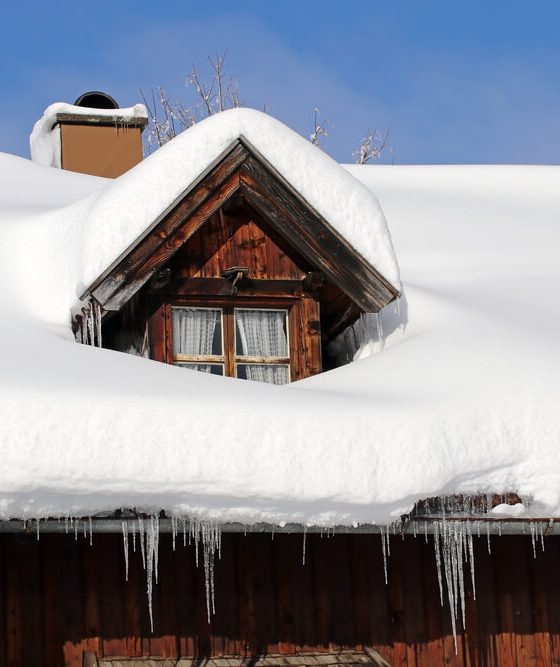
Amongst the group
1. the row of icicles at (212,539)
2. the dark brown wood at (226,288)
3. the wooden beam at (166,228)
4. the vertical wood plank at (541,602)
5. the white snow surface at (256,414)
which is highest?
the wooden beam at (166,228)

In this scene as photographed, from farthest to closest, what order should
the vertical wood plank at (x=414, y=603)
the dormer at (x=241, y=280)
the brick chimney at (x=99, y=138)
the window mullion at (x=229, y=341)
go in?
1. the brick chimney at (x=99, y=138)
2. the window mullion at (x=229, y=341)
3. the dormer at (x=241, y=280)
4. the vertical wood plank at (x=414, y=603)

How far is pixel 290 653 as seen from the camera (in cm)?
713

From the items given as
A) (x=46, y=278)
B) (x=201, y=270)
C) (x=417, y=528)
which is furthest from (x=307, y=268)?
(x=417, y=528)

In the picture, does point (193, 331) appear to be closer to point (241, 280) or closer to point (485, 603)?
point (241, 280)

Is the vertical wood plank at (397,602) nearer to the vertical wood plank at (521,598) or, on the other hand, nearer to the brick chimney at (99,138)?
the vertical wood plank at (521,598)

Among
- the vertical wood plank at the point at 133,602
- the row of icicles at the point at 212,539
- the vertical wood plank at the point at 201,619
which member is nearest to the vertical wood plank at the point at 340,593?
the row of icicles at the point at 212,539

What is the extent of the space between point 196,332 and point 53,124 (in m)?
7.02

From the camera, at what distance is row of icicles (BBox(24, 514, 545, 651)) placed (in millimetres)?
6188

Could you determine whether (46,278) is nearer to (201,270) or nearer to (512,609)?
(201,270)

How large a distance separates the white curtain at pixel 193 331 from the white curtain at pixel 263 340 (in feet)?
0.55

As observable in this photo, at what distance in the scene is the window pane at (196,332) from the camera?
26.2ft

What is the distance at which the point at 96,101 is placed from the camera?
1467 cm

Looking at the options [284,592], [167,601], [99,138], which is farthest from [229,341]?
[99,138]

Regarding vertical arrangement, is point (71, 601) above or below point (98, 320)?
below
